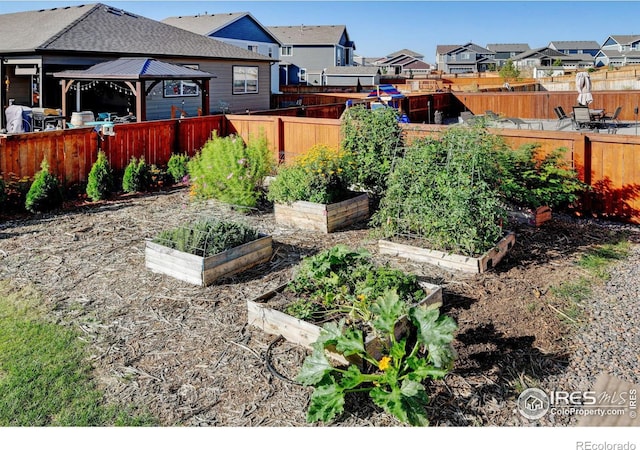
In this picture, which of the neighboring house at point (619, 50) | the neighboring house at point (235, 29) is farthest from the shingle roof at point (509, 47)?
the neighboring house at point (235, 29)

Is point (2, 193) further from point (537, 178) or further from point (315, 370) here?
point (537, 178)

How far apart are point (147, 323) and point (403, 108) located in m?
15.1

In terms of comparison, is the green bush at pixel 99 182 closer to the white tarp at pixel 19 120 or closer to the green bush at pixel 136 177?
the green bush at pixel 136 177

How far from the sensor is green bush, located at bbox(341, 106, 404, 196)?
8211mm

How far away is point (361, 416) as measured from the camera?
355 centimetres

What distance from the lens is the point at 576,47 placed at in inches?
4176

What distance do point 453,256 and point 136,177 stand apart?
6.38 meters

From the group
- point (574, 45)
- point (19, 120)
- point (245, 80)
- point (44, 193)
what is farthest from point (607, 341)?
point (574, 45)

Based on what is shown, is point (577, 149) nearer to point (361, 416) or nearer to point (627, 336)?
point (627, 336)

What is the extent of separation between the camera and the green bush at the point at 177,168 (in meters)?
11.0

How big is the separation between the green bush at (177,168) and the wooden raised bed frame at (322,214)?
3681 mm

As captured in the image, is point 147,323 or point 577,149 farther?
point 577,149

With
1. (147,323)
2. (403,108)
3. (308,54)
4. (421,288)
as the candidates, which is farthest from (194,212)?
(308,54)

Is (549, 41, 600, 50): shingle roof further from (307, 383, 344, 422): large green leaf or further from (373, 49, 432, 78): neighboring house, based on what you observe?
(307, 383, 344, 422): large green leaf
